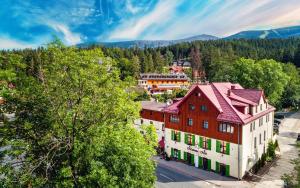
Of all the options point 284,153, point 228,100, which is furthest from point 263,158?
point 228,100

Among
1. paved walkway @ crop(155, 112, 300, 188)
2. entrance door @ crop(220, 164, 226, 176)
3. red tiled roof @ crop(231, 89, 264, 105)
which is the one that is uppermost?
red tiled roof @ crop(231, 89, 264, 105)

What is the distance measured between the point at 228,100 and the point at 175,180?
1212 centimetres

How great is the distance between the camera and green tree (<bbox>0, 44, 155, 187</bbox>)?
13344 millimetres

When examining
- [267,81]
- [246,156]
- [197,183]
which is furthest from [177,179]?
[267,81]

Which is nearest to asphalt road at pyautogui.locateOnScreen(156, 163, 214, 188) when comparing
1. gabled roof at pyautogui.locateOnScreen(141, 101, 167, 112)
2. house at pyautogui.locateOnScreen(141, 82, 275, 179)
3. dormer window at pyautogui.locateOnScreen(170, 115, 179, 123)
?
house at pyautogui.locateOnScreen(141, 82, 275, 179)

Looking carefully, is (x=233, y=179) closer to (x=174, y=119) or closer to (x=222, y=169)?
(x=222, y=169)

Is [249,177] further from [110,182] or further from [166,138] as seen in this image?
[110,182]

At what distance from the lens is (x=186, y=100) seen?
3578 cm

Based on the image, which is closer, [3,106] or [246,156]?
[3,106]

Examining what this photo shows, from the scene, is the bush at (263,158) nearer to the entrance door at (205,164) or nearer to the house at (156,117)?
the entrance door at (205,164)

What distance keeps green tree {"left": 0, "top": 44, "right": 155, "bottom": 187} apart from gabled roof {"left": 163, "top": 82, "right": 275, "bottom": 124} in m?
18.9

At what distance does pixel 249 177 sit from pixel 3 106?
94.7ft

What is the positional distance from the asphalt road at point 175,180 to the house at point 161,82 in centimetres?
7081

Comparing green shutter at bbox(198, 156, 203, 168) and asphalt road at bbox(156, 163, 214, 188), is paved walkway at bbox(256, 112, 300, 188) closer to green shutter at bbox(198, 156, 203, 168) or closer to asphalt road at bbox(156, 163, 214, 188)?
asphalt road at bbox(156, 163, 214, 188)
